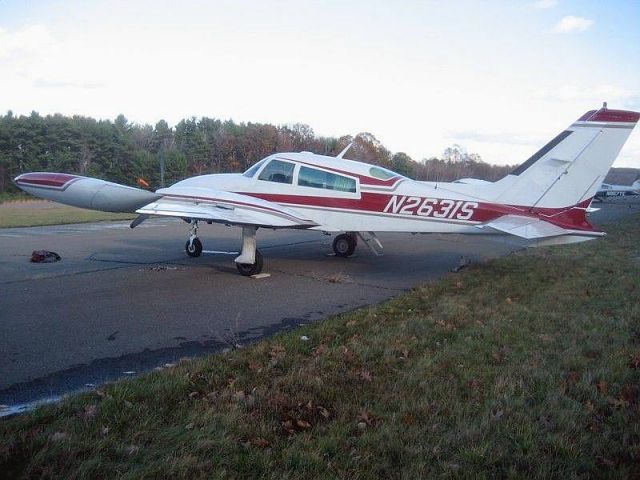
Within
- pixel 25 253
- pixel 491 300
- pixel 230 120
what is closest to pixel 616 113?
pixel 491 300

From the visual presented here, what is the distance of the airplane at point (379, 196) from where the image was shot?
9.64 m

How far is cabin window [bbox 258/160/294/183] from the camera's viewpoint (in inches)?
472

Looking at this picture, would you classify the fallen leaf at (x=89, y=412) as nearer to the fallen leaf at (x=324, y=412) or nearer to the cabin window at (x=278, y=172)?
the fallen leaf at (x=324, y=412)

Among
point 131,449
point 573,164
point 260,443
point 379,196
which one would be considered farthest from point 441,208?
A: point 131,449

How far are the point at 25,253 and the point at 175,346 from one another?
9.52 m

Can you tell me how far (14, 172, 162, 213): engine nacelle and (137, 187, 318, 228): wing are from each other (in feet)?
1.91

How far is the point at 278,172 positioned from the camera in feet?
39.7

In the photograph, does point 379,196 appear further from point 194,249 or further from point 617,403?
point 617,403

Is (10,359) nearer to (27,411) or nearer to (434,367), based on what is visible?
(27,411)

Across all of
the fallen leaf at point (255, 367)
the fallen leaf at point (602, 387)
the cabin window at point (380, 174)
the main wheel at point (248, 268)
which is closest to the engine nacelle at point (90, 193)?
the main wheel at point (248, 268)

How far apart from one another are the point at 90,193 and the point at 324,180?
4917mm

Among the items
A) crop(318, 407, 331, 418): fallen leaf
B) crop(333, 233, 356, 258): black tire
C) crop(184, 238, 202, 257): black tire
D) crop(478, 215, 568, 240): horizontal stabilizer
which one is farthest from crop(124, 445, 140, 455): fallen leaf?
crop(333, 233, 356, 258): black tire

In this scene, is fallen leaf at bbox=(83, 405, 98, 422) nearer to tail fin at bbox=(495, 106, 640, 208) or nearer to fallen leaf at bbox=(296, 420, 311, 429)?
fallen leaf at bbox=(296, 420, 311, 429)

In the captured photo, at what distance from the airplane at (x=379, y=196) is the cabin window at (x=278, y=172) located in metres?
0.02
